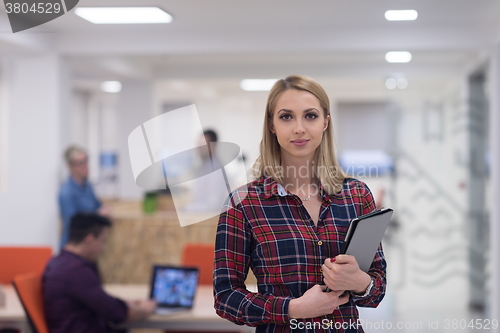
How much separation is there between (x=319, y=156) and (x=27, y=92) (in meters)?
4.13

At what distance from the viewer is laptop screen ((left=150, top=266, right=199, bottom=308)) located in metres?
2.84

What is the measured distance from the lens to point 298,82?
4.44 feet

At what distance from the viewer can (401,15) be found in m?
4.02

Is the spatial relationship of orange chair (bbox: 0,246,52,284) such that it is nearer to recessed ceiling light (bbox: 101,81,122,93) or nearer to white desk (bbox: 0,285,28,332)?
white desk (bbox: 0,285,28,332)

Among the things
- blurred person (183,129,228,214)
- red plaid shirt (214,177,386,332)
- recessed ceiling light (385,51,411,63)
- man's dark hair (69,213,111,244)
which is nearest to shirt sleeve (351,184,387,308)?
red plaid shirt (214,177,386,332)

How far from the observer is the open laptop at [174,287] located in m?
2.83

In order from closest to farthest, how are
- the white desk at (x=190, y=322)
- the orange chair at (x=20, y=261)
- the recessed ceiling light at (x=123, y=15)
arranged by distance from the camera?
the white desk at (x=190, y=322) < the orange chair at (x=20, y=261) < the recessed ceiling light at (x=123, y=15)

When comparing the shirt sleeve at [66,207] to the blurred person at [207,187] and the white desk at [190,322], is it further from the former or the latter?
the white desk at [190,322]

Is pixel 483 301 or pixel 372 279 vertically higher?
pixel 372 279

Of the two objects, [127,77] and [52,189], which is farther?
[127,77]

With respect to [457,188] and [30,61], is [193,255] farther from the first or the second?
[457,188]

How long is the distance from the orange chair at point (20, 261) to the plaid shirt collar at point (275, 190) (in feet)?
8.63

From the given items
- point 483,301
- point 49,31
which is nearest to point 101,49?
point 49,31
